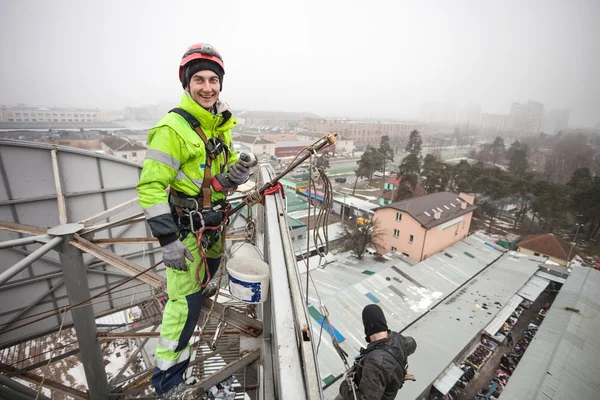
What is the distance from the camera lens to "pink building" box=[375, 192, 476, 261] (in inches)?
792

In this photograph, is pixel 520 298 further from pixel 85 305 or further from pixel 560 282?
pixel 85 305

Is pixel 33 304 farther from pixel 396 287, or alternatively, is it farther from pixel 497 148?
pixel 497 148

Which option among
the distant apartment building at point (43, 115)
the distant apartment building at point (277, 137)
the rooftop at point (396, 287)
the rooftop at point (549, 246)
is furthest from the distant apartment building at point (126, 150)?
the rooftop at point (549, 246)

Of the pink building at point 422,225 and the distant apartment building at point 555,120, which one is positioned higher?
the distant apartment building at point 555,120

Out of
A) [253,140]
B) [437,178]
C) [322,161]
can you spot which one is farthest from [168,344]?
[253,140]

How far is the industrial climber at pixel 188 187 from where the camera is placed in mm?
2246

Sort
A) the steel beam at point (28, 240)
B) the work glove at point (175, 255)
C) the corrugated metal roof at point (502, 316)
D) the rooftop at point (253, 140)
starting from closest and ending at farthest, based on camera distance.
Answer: the work glove at point (175, 255), the steel beam at point (28, 240), the corrugated metal roof at point (502, 316), the rooftop at point (253, 140)

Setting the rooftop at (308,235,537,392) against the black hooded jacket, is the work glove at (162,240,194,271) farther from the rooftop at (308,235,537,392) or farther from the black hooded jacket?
the rooftop at (308,235,537,392)

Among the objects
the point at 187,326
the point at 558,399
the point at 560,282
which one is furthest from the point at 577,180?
the point at 187,326

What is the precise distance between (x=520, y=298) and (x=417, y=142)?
95.1 feet

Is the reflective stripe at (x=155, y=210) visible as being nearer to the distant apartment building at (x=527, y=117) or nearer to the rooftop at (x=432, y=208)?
the rooftop at (x=432, y=208)

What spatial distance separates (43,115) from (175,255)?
83419 mm

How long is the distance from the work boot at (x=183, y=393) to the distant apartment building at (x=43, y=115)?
67991mm

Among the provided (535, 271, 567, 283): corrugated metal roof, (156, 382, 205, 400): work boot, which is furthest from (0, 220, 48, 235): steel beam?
(535, 271, 567, 283): corrugated metal roof
